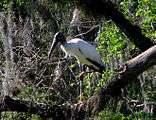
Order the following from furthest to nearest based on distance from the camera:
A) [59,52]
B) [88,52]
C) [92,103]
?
[59,52], [88,52], [92,103]

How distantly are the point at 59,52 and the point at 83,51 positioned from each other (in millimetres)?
2601

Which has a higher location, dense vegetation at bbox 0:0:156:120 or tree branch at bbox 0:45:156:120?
dense vegetation at bbox 0:0:156:120

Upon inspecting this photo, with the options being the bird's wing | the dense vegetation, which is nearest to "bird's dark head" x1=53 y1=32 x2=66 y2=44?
the bird's wing

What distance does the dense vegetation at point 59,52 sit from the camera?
7.23 m

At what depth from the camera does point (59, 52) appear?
31.0 feet

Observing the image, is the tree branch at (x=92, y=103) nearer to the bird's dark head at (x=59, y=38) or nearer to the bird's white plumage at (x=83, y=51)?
the bird's white plumage at (x=83, y=51)

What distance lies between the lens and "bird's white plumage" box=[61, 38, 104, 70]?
6.79 metres

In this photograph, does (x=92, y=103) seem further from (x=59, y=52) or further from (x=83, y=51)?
(x=59, y=52)

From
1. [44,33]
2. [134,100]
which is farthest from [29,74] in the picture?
[134,100]

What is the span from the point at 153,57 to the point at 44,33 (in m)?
5.14

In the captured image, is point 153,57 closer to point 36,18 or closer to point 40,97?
point 40,97

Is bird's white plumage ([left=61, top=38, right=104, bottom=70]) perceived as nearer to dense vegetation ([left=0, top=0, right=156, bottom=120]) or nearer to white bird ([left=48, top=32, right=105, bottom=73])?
white bird ([left=48, top=32, right=105, bottom=73])

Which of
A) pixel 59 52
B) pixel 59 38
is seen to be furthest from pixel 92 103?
pixel 59 52

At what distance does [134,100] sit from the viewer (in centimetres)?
804
